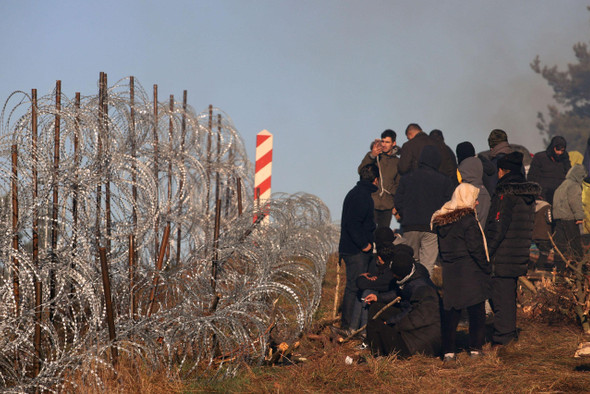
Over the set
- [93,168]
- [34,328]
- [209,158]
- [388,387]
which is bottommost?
[388,387]

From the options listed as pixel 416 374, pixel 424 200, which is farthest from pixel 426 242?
pixel 416 374

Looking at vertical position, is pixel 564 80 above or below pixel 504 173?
above

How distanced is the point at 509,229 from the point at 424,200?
130cm

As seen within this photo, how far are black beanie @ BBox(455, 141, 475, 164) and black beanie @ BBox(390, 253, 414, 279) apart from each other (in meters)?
2.53

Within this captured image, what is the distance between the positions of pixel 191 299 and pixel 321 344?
1400mm

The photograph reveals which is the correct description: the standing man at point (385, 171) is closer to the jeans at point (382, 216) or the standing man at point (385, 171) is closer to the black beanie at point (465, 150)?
the jeans at point (382, 216)

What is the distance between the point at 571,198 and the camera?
11.0 meters

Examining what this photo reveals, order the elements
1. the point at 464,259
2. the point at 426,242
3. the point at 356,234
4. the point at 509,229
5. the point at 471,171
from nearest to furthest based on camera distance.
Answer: the point at 464,259
the point at 509,229
the point at 356,234
the point at 426,242
the point at 471,171

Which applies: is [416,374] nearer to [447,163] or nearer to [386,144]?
[447,163]

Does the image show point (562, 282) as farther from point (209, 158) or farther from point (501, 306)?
point (209, 158)

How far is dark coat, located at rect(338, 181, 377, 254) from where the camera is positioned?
8250mm

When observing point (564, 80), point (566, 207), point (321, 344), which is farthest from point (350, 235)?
point (564, 80)

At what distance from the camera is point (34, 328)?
6.73m

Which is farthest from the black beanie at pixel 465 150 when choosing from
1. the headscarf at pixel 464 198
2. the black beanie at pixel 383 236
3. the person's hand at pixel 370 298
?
the person's hand at pixel 370 298
